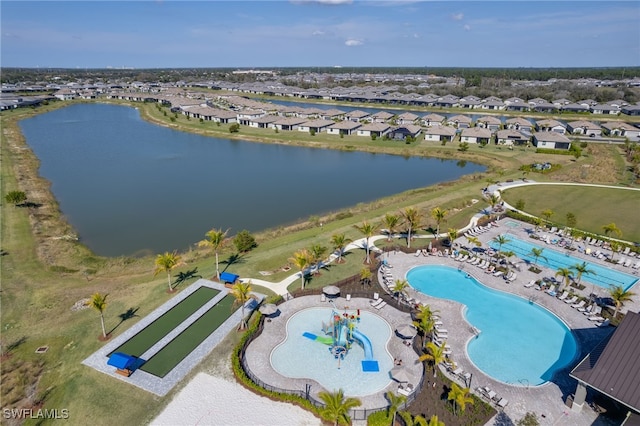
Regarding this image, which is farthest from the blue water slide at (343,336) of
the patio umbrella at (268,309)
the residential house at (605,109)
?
the residential house at (605,109)

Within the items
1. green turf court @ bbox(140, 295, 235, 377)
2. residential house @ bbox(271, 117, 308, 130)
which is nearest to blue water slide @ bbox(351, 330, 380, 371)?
green turf court @ bbox(140, 295, 235, 377)

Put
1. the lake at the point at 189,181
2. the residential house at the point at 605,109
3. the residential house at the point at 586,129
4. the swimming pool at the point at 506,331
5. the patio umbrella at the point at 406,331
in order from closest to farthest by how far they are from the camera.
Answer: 1. the swimming pool at the point at 506,331
2. the patio umbrella at the point at 406,331
3. the lake at the point at 189,181
4. the residential house at the point at 586,129
5. the residential house at the point at 605,109

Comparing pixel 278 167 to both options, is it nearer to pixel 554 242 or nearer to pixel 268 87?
pixel 554 242

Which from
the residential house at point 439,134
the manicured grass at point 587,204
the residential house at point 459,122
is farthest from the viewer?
the residential house at point 459,122

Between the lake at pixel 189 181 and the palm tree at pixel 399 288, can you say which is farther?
the lake at pixel 189 181

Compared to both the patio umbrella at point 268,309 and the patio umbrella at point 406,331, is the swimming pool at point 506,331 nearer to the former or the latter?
the patio umbrella at point 406,331

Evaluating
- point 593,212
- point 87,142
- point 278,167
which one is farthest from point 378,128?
point 87,142

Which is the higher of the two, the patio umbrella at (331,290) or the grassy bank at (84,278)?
the patio umbrella at (331,290)
